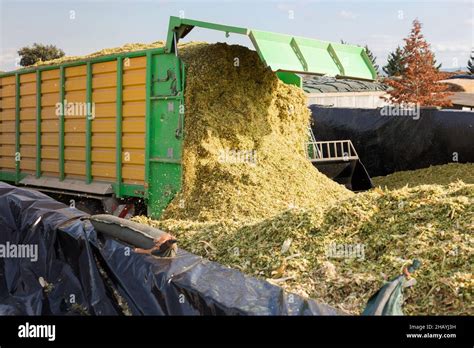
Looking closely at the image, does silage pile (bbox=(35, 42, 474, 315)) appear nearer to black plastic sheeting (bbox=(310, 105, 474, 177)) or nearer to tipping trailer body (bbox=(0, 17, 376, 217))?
tipping trailer body (bbox=(0, 17, 376, 217))

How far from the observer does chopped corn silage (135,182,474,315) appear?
12.9 ft

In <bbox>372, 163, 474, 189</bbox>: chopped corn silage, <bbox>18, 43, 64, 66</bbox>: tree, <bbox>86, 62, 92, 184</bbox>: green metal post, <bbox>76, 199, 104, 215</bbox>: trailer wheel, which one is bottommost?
<bbox>76, 199, 104, 215</bbox>: trailer wheel

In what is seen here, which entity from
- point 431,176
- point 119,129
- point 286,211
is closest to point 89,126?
point 119,129

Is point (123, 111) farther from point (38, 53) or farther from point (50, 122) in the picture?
point (38, 53)

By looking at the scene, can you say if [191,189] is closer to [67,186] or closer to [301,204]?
[301,204]

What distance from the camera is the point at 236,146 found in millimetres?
7223

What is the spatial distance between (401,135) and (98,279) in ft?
28.8

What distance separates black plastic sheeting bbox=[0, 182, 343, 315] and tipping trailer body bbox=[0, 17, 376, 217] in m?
2.30

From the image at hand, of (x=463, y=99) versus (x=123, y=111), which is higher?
(x=463, y=99)

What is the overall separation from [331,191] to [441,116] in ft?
14.0

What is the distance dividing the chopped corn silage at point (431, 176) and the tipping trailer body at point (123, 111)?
2528 millimetres

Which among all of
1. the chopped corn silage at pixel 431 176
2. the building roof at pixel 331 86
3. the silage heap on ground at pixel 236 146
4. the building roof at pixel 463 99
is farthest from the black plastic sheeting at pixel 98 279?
the building roof at pixel 463 99

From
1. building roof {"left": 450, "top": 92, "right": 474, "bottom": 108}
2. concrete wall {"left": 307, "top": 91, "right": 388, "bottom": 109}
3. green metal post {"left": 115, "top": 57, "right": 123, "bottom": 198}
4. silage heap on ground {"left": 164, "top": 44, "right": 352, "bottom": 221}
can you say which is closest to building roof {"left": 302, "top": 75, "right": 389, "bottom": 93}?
concrete wall {"left": 307, "top": 91, "right": 388, "bottom": 109}
